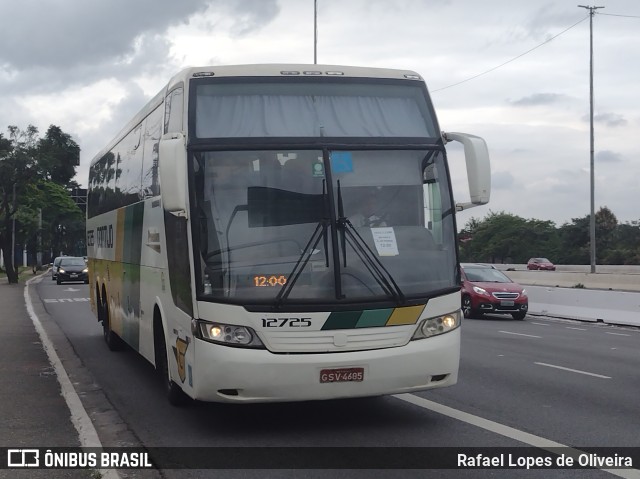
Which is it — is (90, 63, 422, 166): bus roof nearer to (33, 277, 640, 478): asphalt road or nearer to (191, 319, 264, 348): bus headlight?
(191, 319, 264, 348): bus headlight

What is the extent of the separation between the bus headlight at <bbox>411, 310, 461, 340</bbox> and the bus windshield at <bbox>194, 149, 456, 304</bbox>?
26 cm

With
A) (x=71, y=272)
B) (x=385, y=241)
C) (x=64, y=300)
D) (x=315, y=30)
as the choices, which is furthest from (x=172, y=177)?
(x=71, y=272)

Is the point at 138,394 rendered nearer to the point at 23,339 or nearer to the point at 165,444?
the point at 165,444

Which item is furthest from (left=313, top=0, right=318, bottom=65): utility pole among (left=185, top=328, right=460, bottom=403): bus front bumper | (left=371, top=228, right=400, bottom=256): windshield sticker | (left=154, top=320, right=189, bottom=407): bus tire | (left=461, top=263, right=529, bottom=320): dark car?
(left=185, top=328, right=460, bottom=403): bus front bumper

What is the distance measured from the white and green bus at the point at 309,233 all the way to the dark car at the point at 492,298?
16.8 m

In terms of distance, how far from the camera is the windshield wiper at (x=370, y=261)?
26.9ft

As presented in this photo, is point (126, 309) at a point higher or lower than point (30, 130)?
lower

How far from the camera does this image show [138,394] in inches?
433

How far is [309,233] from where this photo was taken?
27.0ft

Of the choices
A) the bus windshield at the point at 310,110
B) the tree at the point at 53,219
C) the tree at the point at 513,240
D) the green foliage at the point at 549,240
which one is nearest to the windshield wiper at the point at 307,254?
the bus windshield at the point at 310,110

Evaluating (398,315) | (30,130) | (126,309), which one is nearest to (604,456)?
(398,315)

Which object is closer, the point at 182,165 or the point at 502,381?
the point at 182,165

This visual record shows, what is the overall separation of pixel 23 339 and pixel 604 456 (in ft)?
43.1

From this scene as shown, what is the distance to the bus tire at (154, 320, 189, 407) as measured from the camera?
32.0 feet
